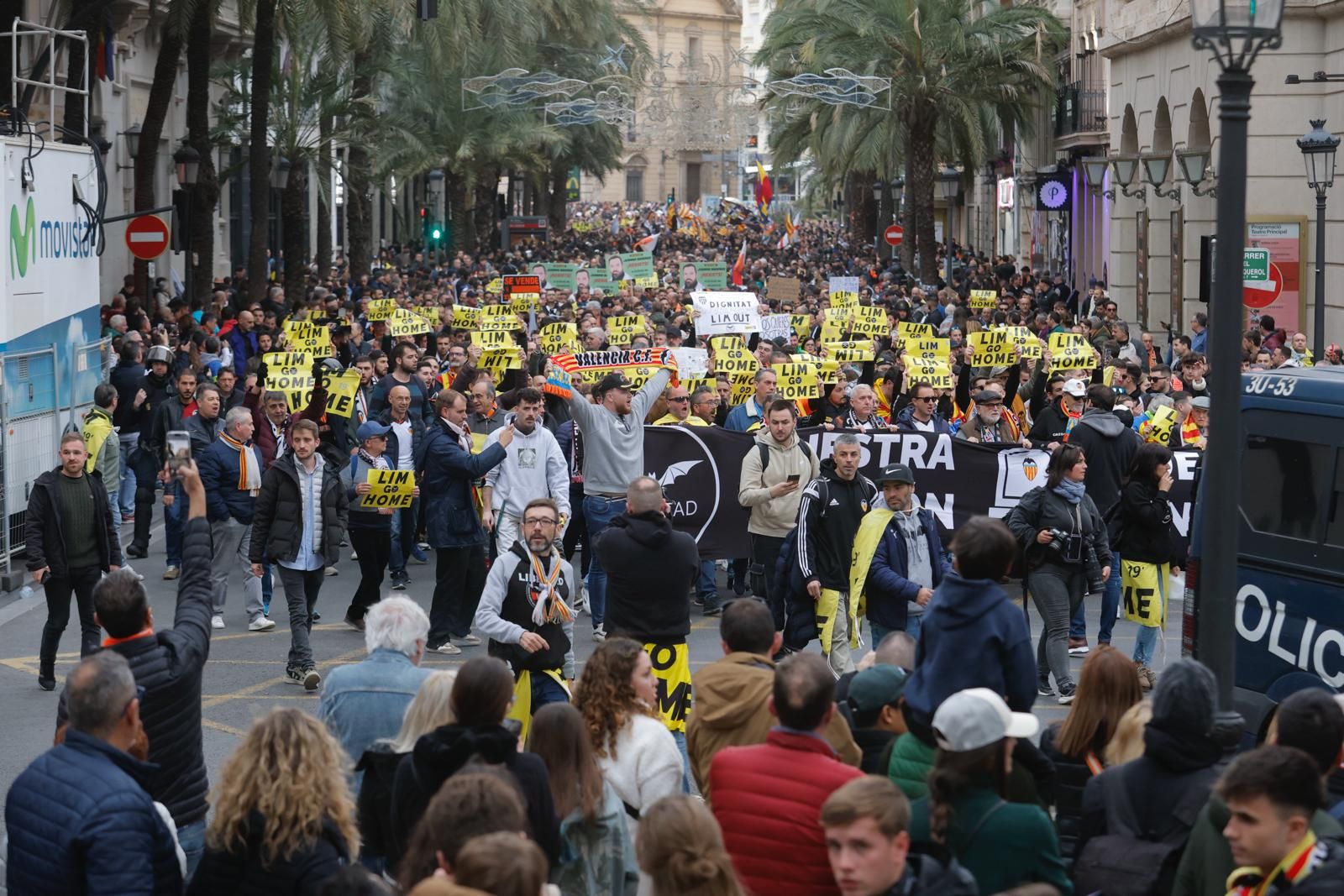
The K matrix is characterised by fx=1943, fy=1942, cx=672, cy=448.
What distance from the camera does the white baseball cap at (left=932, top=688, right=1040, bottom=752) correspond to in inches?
205

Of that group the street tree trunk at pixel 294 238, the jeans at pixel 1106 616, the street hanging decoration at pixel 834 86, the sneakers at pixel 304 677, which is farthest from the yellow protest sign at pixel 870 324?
the sneakers at pixel 304 677

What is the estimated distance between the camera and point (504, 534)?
12734 mm

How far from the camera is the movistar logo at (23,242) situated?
1591 cm

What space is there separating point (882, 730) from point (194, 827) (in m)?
2.39

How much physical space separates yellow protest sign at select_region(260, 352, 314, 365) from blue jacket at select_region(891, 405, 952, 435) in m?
6.16

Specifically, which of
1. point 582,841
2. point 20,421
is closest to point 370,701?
point 582,841

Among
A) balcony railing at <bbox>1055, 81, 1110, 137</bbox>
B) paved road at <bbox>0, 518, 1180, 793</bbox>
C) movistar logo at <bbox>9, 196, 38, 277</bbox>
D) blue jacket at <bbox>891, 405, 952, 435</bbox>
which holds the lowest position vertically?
paved road at <bbox>0, 518, 1180, 793</bbox>

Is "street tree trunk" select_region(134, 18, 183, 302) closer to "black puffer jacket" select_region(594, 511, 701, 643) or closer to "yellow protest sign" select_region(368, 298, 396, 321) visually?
"yellow protest sign" select_region(368, 298, 396, 321)

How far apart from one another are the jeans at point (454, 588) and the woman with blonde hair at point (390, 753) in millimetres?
6499

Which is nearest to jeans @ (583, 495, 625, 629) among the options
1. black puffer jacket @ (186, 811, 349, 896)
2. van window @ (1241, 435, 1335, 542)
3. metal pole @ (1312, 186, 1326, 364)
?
van window @ (1241, 435, 1335, 542)

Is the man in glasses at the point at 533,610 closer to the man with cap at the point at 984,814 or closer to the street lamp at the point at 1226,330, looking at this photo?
the street lamp at the point at 1226,330

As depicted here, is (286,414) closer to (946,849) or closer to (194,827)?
Result: (194,827)

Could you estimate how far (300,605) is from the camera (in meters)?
12.0

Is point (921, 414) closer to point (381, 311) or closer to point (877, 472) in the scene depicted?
point (877, 472)
